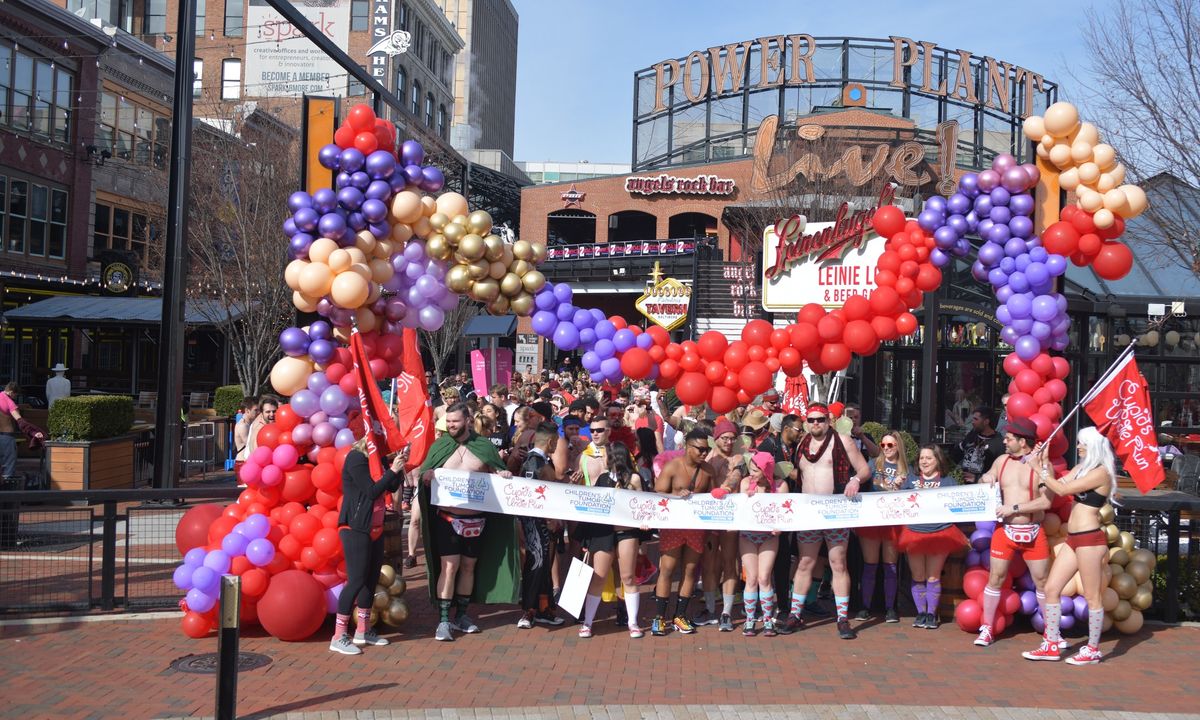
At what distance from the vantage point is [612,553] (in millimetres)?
8172

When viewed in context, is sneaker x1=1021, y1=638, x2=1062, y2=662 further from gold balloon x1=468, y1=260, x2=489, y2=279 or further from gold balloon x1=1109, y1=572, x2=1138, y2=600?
gold balloon x1=468, y1=260, x2=489, y2=279

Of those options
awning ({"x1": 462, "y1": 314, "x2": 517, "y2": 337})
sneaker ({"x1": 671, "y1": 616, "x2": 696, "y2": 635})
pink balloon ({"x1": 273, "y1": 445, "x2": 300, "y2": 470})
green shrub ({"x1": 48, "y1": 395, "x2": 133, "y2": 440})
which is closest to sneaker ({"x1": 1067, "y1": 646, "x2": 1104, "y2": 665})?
sneaker ({"x1": 671, "y1": 616, "x2": 696, "y2": 635})

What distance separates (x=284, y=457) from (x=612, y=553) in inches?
104

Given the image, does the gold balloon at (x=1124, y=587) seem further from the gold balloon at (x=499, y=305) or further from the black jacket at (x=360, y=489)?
the black jacket at (x=360, y=489)

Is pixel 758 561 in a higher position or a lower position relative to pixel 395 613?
higher

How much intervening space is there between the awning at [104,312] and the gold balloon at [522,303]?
48.9 ft

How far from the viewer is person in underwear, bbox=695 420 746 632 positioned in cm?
830

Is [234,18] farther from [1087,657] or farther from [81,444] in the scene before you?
[1087,657]

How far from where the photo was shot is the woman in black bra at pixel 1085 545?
7496 mm

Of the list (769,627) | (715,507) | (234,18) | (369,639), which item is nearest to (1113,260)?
(715,507)

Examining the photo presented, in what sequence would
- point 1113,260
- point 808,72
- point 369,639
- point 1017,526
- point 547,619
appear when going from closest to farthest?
point 369,639 → point 1017,526 → point 1113,260 → point 547,619 → point 808,72

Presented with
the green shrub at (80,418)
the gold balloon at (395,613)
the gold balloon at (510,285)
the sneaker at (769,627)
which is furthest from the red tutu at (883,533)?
the green shrub at (80,418)

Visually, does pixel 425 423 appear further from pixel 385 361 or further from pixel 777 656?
pixel 777 656

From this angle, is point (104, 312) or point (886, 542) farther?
point (104, 312)
